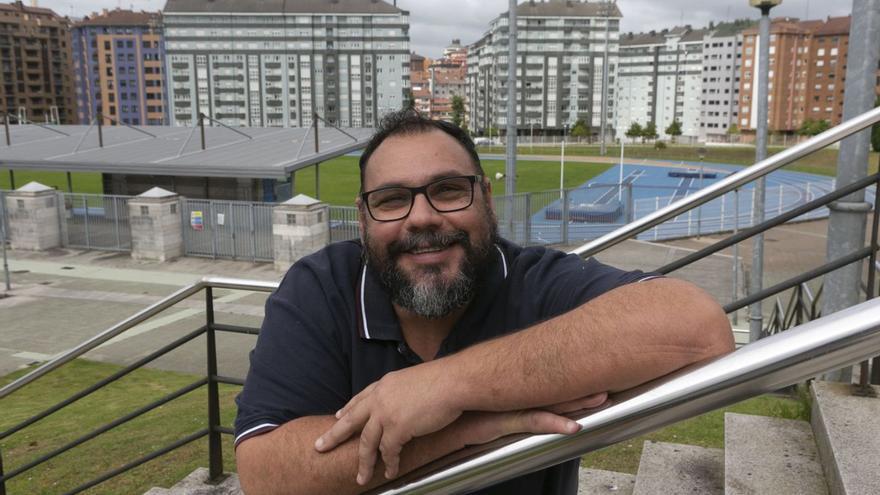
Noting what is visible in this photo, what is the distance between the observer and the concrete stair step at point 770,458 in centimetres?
243

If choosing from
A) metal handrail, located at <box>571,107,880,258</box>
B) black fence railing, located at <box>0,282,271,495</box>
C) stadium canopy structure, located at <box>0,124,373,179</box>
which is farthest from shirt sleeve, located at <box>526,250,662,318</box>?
stadium canopy structure, located at <box>0,124,373,179</box>

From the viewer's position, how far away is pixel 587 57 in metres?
109

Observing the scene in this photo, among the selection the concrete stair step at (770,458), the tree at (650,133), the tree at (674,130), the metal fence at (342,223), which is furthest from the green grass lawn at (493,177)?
the tree at (674,130)

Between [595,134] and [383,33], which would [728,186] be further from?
[595,134]

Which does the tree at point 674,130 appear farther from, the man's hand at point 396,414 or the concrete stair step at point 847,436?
the man's hand at point 396,414

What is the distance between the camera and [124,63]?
106375 millimetres

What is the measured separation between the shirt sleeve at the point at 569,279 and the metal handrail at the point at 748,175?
1.05m

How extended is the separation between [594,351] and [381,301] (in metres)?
0.74

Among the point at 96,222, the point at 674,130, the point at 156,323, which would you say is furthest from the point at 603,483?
the point at 674,130

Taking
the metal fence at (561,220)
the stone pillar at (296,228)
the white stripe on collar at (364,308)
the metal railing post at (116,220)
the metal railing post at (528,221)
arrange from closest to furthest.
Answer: the white stripe on collar at (364,308)
the stone pillar at (296,228)
the metal fence at (561,220)
the metal railing post at (528,221)
the metal railing post at (116,220)

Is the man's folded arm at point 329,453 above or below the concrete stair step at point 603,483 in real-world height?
above

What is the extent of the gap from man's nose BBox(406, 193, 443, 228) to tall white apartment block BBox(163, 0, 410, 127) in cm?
9953

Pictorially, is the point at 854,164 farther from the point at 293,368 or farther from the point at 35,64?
the point at 35,64

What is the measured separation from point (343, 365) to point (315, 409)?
0.14 m
